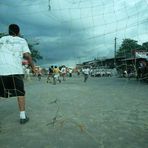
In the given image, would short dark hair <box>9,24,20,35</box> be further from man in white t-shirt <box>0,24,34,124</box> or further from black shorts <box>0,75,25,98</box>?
black shorts <box>0,75,25,98</box>

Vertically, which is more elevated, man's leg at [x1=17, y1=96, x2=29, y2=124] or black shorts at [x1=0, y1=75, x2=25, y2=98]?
black shorts at [x1=0, y1=75, x2=25, y2=98]

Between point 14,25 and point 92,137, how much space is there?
2618 millimetres

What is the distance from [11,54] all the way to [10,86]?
601 millimetres

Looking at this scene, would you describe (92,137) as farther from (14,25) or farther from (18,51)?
(14,25)

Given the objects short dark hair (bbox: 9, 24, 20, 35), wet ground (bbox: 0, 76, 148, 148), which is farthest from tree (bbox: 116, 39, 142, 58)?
short dark hair (bbox: 9, 24, 20, 35)

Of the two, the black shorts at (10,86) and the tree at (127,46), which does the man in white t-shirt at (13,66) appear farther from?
the tree at (127,46)

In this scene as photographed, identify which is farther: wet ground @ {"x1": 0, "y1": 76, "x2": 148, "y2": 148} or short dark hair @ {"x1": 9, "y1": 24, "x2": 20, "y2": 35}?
short dark hair @ {"x1": 9, "y1": 24, "x2": 20, "y2": 35}

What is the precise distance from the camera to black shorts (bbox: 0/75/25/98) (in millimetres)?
5383

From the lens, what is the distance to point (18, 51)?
5574 mm

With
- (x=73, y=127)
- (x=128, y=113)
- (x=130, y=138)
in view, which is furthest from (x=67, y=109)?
(x=130, y=138)

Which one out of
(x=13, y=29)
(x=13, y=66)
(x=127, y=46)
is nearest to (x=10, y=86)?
(x=13, y=66)

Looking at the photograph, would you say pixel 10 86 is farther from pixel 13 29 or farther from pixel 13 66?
pixel 13 29

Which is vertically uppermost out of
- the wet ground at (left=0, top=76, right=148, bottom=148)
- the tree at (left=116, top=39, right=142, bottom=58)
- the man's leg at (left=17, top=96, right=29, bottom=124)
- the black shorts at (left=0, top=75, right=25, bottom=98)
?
the tree at (left=116, top=39, right=142, bottom=58)

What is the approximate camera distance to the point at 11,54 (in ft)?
18.1
